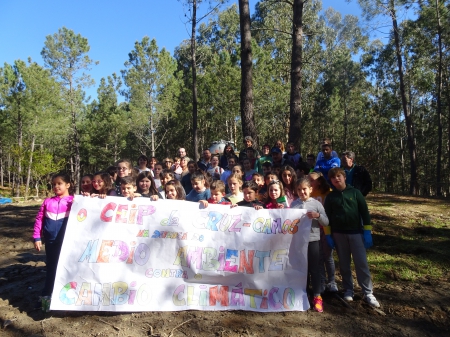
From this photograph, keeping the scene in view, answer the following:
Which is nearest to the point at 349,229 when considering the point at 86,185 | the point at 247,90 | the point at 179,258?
the point at 179,258

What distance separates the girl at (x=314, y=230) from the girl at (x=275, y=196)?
0.27 m

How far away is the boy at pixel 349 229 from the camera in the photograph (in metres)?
3.81

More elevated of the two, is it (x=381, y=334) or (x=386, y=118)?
(x=386, y=118)

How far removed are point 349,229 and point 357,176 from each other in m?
1.50

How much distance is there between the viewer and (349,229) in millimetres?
3838

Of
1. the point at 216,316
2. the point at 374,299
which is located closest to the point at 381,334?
the point at 374,299

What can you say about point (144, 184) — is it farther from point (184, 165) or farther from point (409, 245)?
point (409, 245)

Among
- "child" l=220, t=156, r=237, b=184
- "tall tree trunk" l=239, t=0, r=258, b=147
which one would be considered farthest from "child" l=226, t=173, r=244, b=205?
"tall tree trunk" l=239, t=0, r=258, b=147

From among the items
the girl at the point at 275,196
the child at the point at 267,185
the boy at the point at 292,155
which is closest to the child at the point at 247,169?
the boy at the point at 292,155

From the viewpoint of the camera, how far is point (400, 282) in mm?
4668

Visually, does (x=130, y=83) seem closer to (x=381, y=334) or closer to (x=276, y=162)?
(x=276, y=162)

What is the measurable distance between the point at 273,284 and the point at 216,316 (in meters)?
0.75

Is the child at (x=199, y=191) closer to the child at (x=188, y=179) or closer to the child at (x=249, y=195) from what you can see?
the child at (x=249, y=195)

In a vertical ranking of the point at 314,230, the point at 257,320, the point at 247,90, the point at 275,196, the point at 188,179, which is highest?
the point at 247,90
